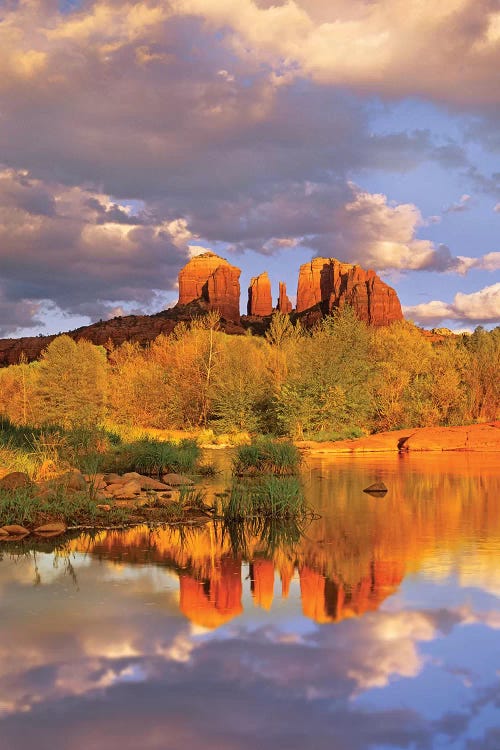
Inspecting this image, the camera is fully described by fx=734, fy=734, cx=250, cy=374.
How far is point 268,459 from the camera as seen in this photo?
20484 millimetres

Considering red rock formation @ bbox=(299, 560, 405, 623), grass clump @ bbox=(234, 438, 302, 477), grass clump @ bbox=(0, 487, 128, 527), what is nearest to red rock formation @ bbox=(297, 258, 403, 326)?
grass clump @ bbox=(234, 438, 302, 477)

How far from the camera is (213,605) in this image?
7203mm

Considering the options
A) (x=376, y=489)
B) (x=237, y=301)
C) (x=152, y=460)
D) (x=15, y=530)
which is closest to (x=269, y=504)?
(x=15, y=530)

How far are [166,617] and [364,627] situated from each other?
5.94 ft

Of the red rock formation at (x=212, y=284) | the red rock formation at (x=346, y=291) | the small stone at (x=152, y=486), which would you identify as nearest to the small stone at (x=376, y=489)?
the small stone at (x=152, y=486)

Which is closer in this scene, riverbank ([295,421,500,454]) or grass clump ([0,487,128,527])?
grass clump ([0,487,128,527])

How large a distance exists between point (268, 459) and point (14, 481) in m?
9.19

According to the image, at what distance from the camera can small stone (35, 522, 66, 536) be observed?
1109 cm

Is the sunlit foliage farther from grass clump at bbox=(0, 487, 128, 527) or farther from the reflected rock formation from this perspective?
grass clump at bbox=(0, 487, 128, 527)

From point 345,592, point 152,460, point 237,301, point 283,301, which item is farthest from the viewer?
point 283,301

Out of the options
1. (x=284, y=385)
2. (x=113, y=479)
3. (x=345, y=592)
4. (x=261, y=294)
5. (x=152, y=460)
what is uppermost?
(x=261, y=294)

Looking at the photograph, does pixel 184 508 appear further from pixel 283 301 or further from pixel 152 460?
pixel 283 301

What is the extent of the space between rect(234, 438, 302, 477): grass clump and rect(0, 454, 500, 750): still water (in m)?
8.90

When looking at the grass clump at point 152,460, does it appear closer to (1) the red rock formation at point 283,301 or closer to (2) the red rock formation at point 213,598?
(2) the red rock formation at point 213,598
